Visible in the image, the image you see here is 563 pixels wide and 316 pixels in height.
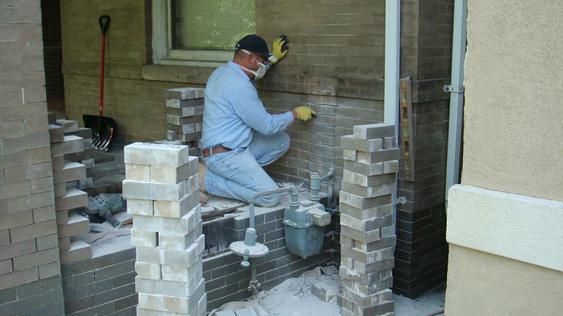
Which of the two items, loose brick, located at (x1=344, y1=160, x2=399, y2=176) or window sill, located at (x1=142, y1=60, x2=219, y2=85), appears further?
window sill, located at (x1=142, y1=60, x2=219, y2=85)

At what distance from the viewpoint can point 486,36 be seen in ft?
9.09

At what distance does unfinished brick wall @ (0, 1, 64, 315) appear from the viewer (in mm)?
3941

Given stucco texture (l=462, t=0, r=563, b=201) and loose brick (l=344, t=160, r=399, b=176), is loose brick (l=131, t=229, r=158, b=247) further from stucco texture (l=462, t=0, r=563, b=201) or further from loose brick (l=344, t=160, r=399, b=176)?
stucco texture (l=462, t=0, r=563, b=201)

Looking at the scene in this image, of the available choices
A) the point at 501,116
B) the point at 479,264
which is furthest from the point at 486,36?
the point at 479,264

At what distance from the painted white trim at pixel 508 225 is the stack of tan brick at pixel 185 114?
3.87 metres

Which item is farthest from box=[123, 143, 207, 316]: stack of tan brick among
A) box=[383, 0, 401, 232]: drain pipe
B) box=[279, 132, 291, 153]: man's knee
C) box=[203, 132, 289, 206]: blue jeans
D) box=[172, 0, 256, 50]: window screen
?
box=[172, 0, 256, 50]: window screen

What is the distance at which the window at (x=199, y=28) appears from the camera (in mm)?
7227

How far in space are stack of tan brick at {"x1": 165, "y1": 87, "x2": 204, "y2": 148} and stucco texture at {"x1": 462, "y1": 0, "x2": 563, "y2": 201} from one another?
3.89 metres

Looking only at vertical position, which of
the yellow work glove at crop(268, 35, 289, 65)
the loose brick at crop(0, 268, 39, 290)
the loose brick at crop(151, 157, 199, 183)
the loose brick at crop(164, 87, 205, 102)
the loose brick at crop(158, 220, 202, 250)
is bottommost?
the loose brick at crop(0, 268, 39, 290)

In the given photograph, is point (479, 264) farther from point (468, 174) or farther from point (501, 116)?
point (501, 116)

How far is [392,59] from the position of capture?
5.18m

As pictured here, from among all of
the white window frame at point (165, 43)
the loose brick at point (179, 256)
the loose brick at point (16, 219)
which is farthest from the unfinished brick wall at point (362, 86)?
the loose brick at point (16, 219)

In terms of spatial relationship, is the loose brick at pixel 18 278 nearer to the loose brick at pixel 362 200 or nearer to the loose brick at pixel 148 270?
the loose brick at pixel 148 270

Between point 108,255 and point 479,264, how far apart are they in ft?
9.13
